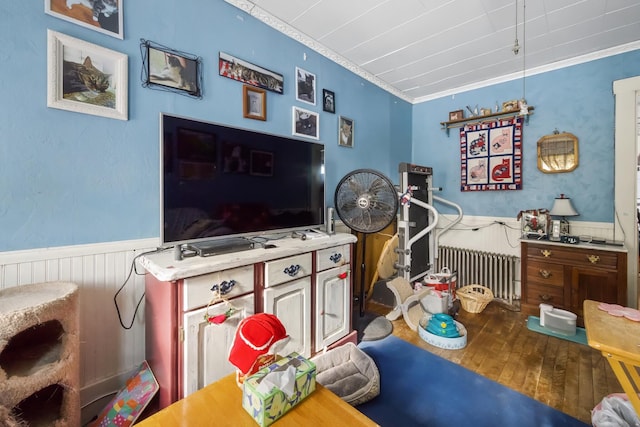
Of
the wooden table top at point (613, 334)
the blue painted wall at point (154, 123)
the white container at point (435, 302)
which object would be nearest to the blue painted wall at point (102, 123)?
the blue painted wall at point (154, 123)

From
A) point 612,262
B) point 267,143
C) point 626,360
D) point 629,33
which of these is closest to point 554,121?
point 629,33

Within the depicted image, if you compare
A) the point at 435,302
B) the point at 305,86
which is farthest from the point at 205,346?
the point at 305,86

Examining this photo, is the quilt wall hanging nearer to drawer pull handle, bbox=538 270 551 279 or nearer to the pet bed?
drawer pull handle, bbox=538 270 551 279

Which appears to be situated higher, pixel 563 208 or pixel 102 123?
pixel 102 123

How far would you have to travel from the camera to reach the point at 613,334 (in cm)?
119

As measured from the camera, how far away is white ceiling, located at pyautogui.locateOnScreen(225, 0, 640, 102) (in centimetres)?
198

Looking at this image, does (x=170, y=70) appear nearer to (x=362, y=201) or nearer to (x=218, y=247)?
(x=218, y=247)

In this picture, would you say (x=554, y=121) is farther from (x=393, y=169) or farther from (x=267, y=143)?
(x=267, y=143)

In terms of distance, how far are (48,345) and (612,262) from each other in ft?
12.6

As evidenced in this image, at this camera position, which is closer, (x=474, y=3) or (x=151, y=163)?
(x=151, y=163)

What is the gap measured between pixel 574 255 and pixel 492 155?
1.32 metres

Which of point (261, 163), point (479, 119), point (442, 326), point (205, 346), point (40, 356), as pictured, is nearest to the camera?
point (40, 356)

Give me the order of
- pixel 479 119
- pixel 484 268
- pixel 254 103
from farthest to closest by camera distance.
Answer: pixel 479 119, pixel 484 268, pixel 254 103

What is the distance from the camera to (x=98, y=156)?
1414mm
